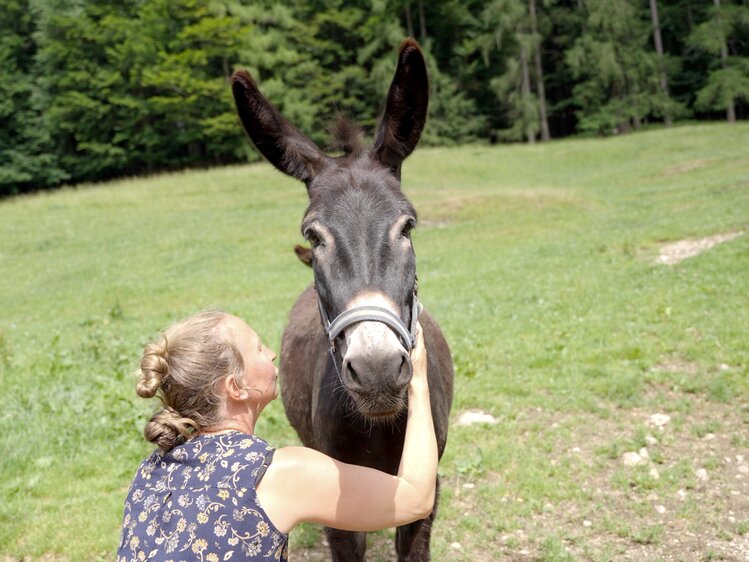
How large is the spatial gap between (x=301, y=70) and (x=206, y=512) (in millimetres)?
45940

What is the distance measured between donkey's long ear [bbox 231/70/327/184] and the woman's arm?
58.2 inches

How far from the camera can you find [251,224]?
2142cm

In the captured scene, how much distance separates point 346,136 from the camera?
3105 mm

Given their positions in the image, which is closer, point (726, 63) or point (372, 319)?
point (372, 319)

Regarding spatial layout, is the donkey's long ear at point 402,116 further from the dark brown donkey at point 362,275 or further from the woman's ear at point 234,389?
the woman's ear at point 234,389

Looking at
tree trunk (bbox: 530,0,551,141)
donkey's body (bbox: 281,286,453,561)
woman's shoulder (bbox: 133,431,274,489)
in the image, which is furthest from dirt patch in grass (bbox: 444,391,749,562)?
tree trunk (bbox: 530,0,551,141)

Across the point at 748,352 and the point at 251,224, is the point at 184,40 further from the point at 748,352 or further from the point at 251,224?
the point at 748,352

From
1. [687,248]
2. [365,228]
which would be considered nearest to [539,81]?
[687,248]

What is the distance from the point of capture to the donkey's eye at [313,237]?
8.42 feet

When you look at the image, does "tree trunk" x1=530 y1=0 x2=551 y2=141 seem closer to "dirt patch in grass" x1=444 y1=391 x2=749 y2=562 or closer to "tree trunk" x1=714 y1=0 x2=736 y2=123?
"tree trunk" x1=714 y1=0 x2=736 y2=123

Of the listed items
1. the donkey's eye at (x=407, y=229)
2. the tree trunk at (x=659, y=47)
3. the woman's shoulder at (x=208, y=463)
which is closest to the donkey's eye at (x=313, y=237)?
the donkey's eye at (x=407, y=229)

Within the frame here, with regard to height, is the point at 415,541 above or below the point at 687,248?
above

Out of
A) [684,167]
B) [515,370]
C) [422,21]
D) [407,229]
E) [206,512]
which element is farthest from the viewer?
[422,21]

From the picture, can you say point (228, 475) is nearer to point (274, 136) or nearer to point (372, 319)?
point (372, 319)
